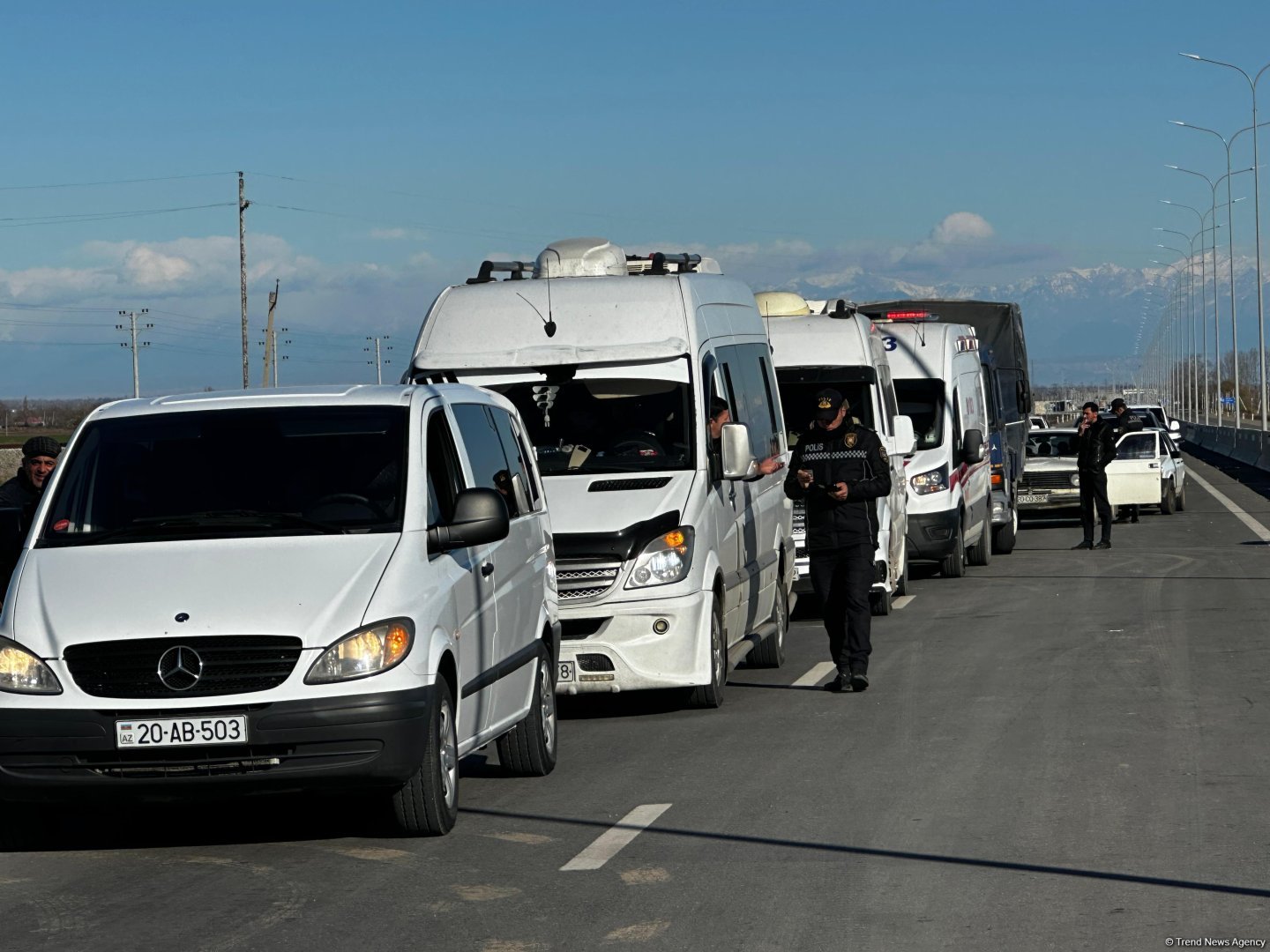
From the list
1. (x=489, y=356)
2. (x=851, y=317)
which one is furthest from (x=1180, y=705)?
(x=851, y=317)

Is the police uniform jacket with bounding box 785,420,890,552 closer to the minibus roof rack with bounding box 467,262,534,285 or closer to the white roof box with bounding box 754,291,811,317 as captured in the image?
the minibus roof rack with bounding box 467,262,534,285

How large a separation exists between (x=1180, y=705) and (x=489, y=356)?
458 cm

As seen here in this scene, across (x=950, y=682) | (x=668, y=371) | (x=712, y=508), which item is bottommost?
(x=950, y=682)

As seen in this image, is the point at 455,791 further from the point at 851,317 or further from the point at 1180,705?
the point at 851,317

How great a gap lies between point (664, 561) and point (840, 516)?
1.91m

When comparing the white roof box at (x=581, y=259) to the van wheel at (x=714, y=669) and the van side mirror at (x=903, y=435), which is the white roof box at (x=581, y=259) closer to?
the van wheel at (x=714, y=669)

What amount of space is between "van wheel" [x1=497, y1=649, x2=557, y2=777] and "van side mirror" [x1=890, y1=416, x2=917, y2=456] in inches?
340

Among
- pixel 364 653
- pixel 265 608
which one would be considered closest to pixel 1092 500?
pixel 364 653

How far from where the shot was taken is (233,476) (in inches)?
331

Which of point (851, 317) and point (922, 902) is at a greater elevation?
point (851, 317)

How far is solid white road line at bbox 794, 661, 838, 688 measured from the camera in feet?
42.4

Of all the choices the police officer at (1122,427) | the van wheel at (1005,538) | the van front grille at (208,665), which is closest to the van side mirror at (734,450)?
the van front grille at (208,665)

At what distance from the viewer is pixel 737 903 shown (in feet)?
21.7

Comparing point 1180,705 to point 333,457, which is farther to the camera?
point 1180,705
